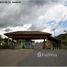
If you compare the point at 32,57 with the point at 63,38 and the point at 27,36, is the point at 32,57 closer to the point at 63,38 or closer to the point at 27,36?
the point at 27,36

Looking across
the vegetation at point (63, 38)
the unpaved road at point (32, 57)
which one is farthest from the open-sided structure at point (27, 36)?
the unpaved road at point (32, 57)

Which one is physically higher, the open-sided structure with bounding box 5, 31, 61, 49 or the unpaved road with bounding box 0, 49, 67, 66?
the open-sided structure with bounding box 5, 31, 61, 49

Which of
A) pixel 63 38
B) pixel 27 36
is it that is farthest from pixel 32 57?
pixel 63 38

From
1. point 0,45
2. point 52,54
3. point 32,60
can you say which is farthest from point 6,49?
point 52,54

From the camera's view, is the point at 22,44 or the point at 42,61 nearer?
the point at 42,61

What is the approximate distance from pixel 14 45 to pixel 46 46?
135cm

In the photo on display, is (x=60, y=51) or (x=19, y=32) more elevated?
(x=19, y=32)

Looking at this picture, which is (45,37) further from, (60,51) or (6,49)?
(6,49)

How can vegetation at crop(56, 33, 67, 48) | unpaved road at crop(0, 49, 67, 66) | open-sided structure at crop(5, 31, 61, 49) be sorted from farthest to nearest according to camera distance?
vegetation at crop(56, 33, 67, 48), open-sided structure at crop(5, 31, 61, 49), unpaved road at crop(0, 49, 67, 66)

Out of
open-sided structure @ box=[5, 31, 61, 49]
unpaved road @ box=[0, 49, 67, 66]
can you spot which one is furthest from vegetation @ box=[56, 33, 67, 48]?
unpaved road @ box=[0, 49, 67, 66]

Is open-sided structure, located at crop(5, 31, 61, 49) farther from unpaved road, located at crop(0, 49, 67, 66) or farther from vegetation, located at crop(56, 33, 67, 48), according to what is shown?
unpaved road, located at crop(0, 49, 67, 66)

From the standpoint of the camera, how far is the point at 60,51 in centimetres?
1188

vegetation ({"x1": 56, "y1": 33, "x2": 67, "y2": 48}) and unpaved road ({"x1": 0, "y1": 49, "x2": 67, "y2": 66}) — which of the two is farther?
vegetation ({"x1": 56, "y1": 33, "x2": 67, "y2": 48})

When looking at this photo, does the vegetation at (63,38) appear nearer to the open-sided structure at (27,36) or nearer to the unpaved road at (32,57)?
the open-sided structure at (27,36)
